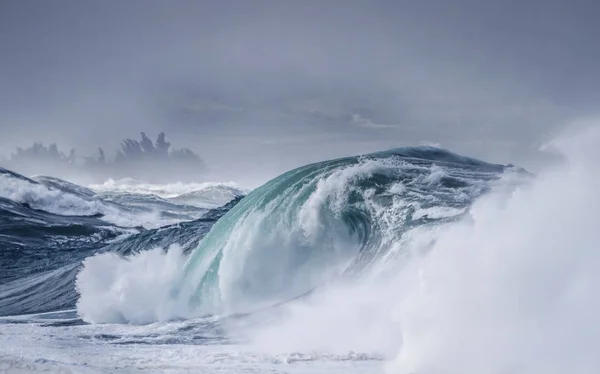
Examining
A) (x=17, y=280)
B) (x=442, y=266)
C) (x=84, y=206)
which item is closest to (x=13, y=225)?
(x=84, y=206)

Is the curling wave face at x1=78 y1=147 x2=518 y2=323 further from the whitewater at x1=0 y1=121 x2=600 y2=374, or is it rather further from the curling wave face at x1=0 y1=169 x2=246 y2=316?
the curling wave face at x1=0 y1=169 x2=246 y2=316

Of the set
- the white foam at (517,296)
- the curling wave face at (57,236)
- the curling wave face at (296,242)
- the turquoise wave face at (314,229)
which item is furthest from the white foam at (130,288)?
the white foam at (517,296)

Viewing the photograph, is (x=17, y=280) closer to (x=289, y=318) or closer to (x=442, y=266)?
(x=289, y=318)

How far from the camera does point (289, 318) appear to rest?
10.1 m

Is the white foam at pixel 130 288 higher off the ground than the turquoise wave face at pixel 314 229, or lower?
lower

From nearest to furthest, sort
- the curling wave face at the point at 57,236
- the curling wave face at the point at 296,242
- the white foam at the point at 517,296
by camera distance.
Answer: the white foam at the point at 517,296, the curling wave face at the point at 296,242, the curling wave face at the point at 57,236

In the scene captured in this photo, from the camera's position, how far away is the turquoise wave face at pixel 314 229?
11.9 m

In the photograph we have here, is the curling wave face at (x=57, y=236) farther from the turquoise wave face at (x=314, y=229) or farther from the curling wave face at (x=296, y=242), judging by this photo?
the turquoise wave face at (x=314, y=229)

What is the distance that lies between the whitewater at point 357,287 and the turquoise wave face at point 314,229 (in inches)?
1.8

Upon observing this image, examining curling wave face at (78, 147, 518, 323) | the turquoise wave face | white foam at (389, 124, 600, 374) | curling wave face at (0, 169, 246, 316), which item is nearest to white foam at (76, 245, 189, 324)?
curling wave face at (78, 147, 518, 323)

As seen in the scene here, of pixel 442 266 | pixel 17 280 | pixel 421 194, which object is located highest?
pixel 421 194

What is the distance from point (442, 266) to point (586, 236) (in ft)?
5.93

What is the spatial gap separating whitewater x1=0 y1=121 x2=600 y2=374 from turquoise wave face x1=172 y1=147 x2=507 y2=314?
0.05 meters

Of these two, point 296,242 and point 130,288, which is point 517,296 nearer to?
point 296,242
